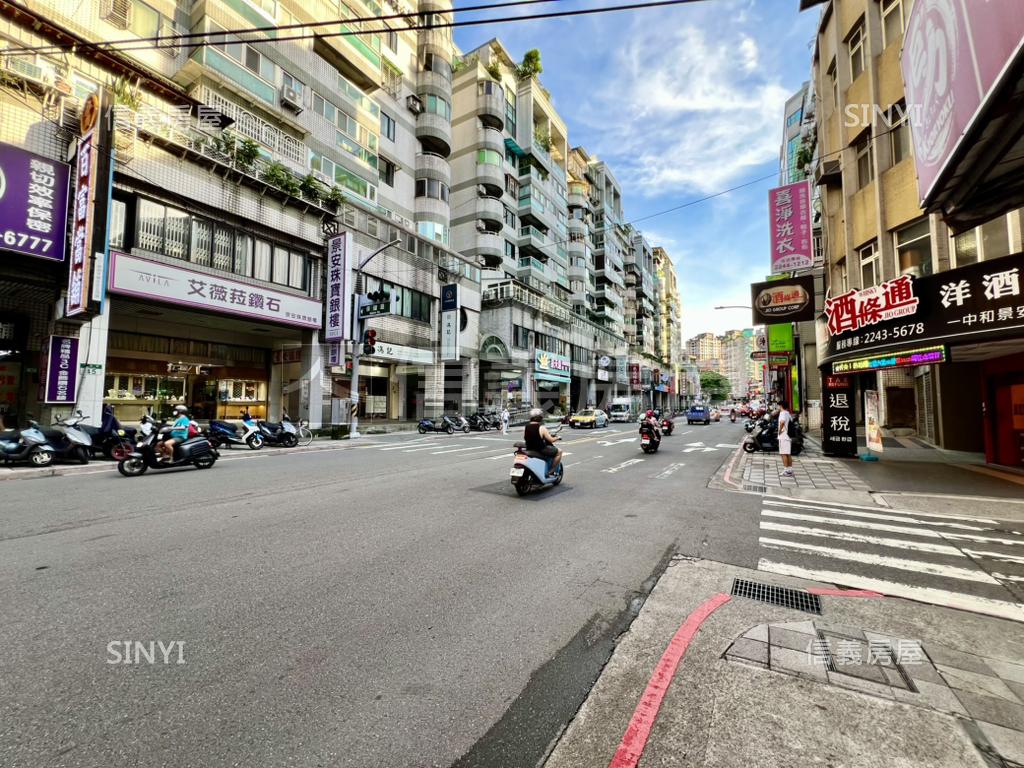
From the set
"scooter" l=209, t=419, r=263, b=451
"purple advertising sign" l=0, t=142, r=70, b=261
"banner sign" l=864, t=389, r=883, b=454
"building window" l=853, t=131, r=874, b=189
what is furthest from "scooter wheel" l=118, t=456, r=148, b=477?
"building window" l=853, t=131, r=874, b=189

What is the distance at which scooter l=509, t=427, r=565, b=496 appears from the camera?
28.3 feet

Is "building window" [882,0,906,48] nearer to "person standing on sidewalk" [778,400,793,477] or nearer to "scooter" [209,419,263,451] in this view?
"person standing on sidewalk" [778,400,793,477]

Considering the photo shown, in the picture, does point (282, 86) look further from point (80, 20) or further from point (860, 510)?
point (860, 510)

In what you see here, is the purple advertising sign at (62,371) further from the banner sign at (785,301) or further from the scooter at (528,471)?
the banner sign at (785,301)

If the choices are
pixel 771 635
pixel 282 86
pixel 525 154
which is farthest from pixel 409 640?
pixel 525 154

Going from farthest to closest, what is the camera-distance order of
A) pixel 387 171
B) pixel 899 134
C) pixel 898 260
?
pixel 387 171 → pixel 899 134 → pixel 898 260

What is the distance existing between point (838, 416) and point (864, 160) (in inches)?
375

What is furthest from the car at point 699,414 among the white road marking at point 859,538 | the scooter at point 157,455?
the scooter at point 157,455

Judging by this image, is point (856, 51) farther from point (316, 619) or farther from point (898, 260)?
point (316, 619)

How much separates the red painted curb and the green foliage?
5526cm

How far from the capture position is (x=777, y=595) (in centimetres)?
430

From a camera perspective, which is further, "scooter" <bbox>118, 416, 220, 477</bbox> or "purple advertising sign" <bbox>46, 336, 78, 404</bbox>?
"purple advertising sign" <bbox>46, 336, 78, 404</bbox>

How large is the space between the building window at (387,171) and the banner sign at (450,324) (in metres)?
8.98

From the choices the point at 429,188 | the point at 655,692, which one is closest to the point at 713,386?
the point at 429,188
